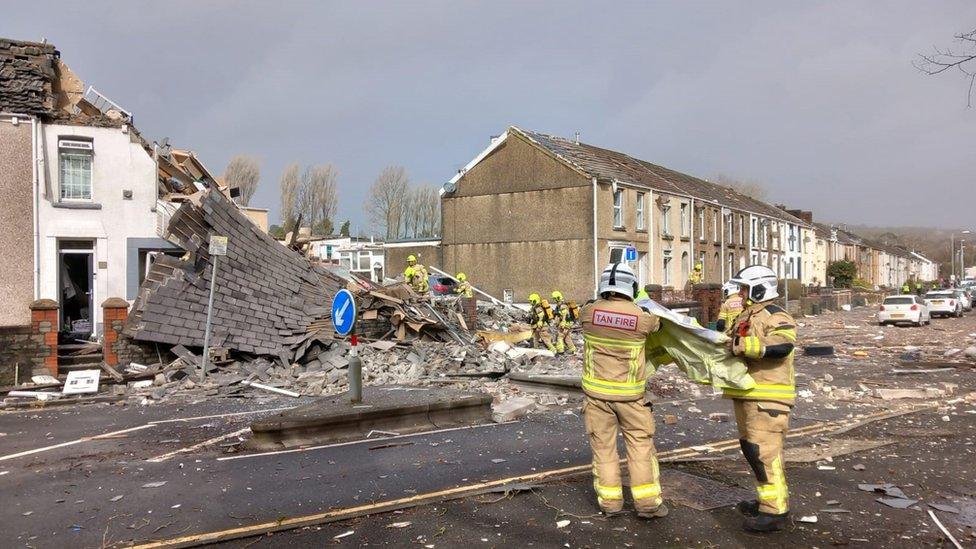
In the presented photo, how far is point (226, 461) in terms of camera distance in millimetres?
7312

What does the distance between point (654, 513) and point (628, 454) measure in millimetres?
445

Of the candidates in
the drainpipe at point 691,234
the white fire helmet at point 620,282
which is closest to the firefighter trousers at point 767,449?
the white fire helmet at point 620,282

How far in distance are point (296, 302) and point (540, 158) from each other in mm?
17133

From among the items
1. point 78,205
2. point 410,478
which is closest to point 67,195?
point 78,205

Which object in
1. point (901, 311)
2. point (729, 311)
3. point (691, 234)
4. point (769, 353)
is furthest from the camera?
point (691, 234)

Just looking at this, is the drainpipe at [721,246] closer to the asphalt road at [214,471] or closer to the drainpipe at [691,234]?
the drainpipe at [691,234]

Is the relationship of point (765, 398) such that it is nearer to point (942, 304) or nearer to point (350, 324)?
point (350, 324)

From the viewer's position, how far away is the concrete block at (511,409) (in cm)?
976

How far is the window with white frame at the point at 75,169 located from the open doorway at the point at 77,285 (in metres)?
1.26

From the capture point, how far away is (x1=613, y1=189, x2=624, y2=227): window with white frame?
31000 mm

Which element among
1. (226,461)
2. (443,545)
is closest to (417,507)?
(443,545)

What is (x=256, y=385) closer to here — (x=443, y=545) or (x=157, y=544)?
(x=157, y=544)

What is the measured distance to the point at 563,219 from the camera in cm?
3038

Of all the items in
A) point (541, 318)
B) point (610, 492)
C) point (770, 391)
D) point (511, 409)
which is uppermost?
point (770, 391)
